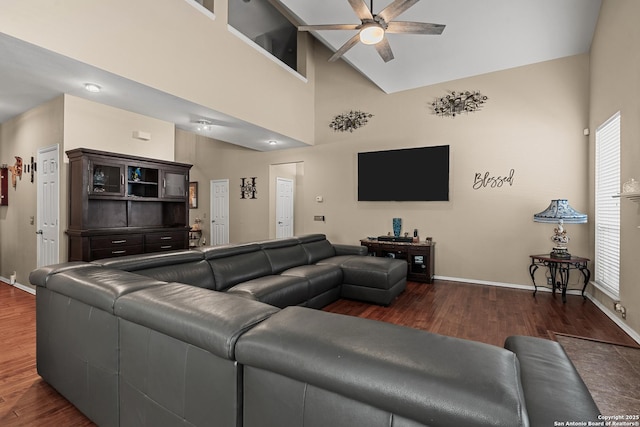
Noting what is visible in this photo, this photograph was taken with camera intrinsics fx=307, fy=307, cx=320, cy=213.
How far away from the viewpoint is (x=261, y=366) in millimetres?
1040

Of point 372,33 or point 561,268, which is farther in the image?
point 561,268

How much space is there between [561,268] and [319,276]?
3399mm

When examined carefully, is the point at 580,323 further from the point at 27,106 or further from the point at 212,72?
the point at 27,106

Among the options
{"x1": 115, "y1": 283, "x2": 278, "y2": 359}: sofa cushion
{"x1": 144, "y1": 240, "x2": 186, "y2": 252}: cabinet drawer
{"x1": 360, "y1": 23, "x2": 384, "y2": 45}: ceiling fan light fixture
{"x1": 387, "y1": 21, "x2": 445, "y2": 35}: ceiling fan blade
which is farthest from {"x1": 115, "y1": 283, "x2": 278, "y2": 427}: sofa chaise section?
{"x1": 144, "y1": 240, "x2": 186, "y2": 252}: cabinet drawer

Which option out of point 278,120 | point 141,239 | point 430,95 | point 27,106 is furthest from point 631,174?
point 27,106

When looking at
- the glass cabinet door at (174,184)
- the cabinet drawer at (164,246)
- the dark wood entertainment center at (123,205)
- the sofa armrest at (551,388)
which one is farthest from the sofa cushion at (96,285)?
the glass cabinet door at (174,184)

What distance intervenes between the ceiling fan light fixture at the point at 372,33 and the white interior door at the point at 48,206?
4.00 m

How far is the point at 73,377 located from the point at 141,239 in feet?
9.46

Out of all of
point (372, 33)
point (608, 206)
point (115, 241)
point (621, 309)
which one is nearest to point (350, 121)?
point (372, 33)

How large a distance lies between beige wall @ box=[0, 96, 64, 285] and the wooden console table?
490 cm

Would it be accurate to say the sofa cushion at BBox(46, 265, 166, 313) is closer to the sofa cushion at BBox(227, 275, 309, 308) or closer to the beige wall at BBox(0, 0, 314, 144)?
the sofa cushion at BBox(227, 275, 309, 308)

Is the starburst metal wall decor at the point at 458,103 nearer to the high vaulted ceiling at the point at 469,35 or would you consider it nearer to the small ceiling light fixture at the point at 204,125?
the high vaulted ceiling at the point at 469,35

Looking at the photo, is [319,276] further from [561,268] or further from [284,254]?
[561,268]

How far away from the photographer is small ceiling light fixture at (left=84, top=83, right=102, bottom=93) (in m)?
3.44
